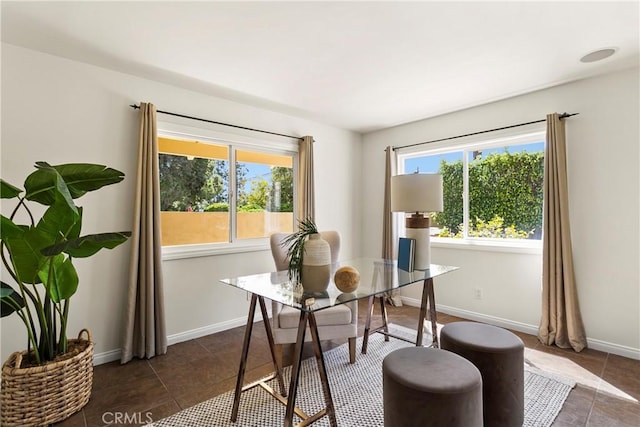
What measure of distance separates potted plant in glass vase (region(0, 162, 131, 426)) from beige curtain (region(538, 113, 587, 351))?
3.46 m

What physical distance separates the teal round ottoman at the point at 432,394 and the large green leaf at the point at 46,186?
1.86m

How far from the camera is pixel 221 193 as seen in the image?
11.2 feet

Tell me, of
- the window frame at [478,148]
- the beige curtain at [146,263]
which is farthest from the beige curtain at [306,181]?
the beige curtain at [146,263]

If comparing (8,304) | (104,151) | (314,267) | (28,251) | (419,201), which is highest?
(104,151)

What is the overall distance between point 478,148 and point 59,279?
4.04 meters

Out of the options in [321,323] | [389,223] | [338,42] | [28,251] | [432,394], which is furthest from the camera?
[389,223]

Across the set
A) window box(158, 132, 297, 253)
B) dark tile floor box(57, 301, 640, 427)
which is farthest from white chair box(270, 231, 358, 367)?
window box(158, 132, 297, 253)

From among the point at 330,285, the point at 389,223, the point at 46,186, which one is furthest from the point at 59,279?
the point at 389,223

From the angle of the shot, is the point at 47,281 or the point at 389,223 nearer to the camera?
the point at 47,281

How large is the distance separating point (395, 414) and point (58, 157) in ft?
9.36

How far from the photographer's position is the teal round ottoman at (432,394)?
51.8 inches

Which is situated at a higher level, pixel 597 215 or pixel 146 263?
pixel 597 215

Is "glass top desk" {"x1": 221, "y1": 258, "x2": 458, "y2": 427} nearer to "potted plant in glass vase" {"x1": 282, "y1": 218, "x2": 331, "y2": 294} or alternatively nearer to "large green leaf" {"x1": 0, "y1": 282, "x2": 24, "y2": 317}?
"potted plant in glass vase" {"x1": 282, "y1": 218, "x2": 331, "y2": 294}

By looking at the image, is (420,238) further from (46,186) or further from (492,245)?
(46,186)
